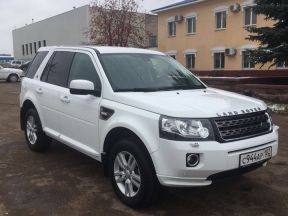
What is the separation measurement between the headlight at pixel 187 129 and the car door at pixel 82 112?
1171 millimetres

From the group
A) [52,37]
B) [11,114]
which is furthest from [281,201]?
[52,37]

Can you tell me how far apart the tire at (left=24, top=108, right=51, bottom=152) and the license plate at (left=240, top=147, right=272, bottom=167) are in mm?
3487

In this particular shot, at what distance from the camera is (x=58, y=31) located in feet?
158

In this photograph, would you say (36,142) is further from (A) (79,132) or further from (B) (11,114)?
(B) (11,114)

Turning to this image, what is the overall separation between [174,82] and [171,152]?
154 cm

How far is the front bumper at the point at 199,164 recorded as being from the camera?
3.62 meters

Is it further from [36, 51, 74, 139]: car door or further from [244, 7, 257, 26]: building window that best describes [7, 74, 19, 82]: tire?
[36, 51, 74, 139]: car door

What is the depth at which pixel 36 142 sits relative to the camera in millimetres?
6336

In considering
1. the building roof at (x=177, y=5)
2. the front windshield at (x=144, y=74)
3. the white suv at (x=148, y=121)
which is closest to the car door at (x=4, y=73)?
the building roof at (x=177, y=5)

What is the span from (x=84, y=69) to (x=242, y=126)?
2.28 metres

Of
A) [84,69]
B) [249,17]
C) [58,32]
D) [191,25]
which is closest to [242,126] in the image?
[84,69]

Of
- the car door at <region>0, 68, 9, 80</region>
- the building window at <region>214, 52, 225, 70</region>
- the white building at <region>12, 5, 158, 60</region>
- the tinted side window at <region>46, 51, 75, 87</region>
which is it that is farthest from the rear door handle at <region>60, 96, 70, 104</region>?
the white building at <region>12, 5, 158, 60</region>

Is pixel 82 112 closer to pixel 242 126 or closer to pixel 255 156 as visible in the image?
pixel 242 126

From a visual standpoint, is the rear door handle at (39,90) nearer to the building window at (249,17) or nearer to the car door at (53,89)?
the car door at (53,89)
